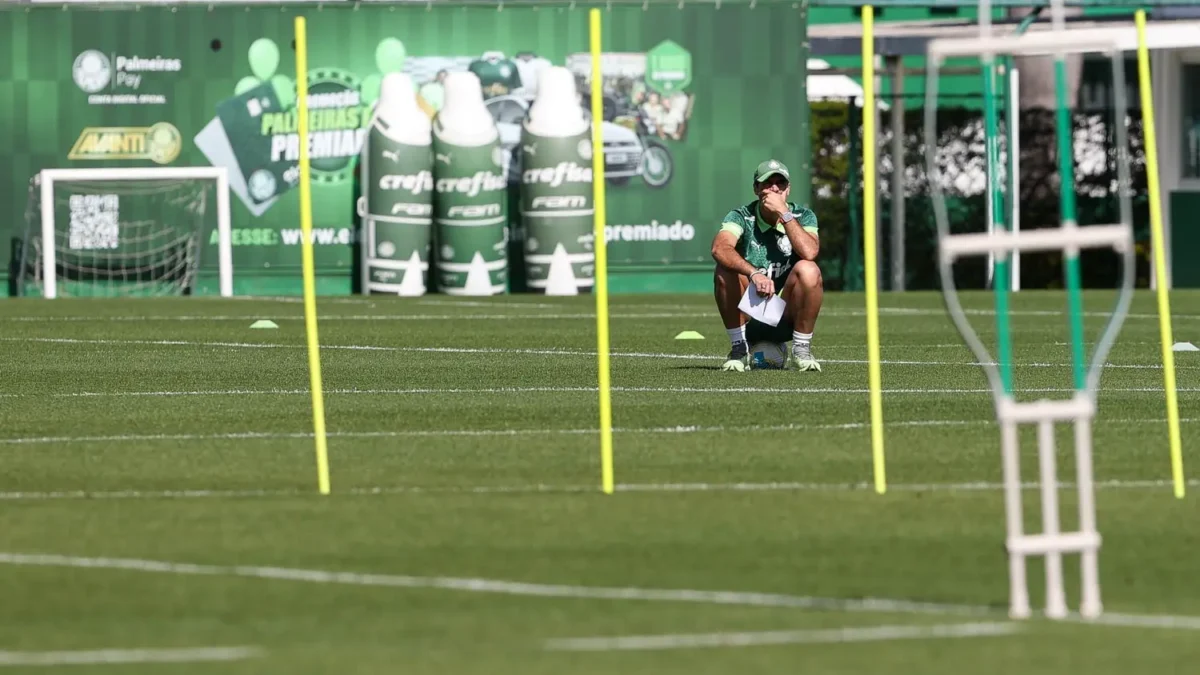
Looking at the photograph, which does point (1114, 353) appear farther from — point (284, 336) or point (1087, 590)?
point (1087, 590)

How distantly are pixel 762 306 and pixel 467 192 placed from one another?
15.6 m

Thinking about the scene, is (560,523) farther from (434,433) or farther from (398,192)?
(398,192)

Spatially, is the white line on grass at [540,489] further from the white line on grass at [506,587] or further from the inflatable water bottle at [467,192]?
the inflatable water bottle at [467,192]

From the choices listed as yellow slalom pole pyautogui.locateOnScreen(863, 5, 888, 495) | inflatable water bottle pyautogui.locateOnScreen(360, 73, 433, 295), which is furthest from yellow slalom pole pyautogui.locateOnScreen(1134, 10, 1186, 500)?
inflatable water bottle pyautogui.locateOnScreen(360, 73, 433, 295)

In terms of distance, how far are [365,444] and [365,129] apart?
67.7 ft

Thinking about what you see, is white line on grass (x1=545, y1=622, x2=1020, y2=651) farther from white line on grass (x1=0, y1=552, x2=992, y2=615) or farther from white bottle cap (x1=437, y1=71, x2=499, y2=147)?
white bottle cap (x1=437, y1=71, x2=499, y2=147)

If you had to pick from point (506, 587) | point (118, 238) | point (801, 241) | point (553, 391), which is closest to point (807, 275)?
point (801, 241)

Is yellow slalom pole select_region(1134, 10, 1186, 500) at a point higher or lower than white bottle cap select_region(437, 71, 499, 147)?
lower

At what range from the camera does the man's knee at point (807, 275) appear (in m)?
15.4

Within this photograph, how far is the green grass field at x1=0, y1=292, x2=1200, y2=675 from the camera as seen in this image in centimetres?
622

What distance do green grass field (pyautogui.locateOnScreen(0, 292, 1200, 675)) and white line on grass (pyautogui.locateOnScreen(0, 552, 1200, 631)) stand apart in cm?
2

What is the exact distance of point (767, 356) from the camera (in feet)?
52.3

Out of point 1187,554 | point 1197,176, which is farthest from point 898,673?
point 1197,176

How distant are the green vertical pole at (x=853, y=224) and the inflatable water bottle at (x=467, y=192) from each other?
5.20 m
